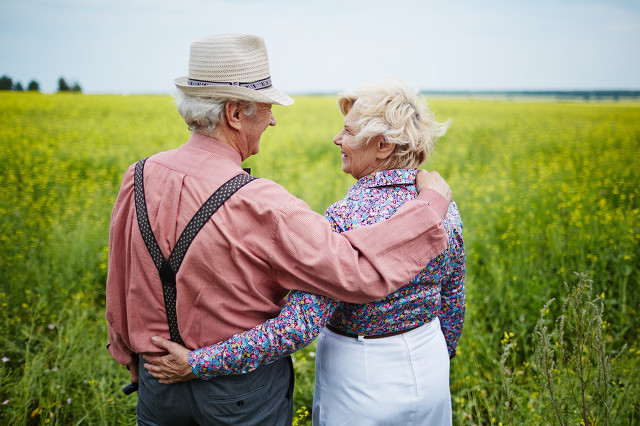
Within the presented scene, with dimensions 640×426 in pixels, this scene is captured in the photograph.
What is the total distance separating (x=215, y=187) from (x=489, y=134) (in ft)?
44.7

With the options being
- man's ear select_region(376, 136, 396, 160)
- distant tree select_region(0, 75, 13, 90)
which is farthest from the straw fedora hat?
distant tree select_region(0, 75, 13, 90)

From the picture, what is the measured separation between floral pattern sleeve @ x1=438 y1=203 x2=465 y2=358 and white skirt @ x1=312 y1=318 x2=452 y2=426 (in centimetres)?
23

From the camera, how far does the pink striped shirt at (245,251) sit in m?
1.21

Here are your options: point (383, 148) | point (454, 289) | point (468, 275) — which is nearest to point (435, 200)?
point (383, 148)

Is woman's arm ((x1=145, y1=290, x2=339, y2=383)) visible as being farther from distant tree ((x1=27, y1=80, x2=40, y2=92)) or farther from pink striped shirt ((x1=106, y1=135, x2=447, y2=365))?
distant tree ((x1=27, y1=80, x2=40, y2=92))

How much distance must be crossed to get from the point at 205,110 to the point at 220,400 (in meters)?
0.93

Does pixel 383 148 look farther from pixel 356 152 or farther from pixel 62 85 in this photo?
pixel 62 85

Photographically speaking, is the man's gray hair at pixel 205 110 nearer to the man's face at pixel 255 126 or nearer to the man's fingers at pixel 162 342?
the man's face at pixel 255 126

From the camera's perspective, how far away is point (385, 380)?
1480 mm

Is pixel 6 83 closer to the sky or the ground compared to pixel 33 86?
closer to the ground

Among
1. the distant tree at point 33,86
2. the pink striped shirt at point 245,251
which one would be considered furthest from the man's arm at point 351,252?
the distant tree at point 33,86

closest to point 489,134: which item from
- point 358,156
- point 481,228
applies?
point 481,228

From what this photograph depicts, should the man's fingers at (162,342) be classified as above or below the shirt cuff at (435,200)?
below

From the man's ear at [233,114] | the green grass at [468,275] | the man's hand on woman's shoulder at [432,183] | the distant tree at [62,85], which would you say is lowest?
the green grass at [468,275]
